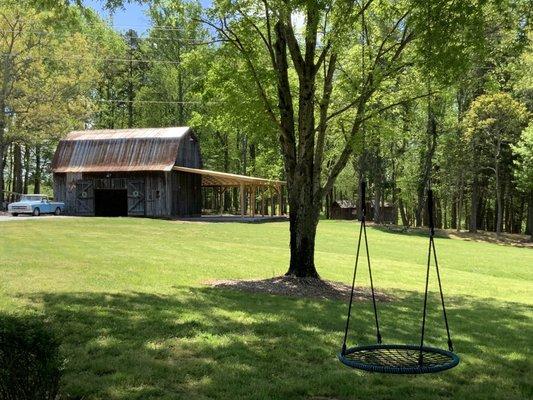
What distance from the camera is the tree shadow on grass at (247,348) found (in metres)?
5.36

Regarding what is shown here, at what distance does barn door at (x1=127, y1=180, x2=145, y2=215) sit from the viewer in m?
38.5

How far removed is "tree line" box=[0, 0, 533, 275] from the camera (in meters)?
11.3

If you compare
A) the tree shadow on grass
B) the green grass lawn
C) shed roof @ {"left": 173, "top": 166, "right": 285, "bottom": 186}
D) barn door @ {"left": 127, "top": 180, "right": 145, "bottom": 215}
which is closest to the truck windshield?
barn door @ {"left": 127, "top": 180, "right": 145, "bottom": 215}

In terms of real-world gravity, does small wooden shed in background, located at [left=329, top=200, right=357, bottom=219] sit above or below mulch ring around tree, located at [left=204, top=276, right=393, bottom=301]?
above

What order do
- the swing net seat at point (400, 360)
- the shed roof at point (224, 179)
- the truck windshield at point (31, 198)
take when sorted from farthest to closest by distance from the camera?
the shed roof at point (224, 179) < the truck windshield at point (31, 198) < the swing net seat at point (400, 360)

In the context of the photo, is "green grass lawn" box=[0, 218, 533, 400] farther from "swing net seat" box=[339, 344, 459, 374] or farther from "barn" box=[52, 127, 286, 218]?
"barn" box=[52, 127, 286, 218]

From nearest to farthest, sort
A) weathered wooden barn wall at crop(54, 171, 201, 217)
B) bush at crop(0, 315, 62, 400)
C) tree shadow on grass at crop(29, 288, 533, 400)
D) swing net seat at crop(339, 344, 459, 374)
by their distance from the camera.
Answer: bush at crop(0, 315, 62, 400), swing net seat at crop(339, 344, 459, 374), tree shadow on grass at crop(29, 288, 533, 400), weathered wooden barn wall at crop(54, 171, 201, 217)

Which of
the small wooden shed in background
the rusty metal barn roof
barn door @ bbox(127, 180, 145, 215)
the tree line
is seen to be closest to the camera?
the tree line

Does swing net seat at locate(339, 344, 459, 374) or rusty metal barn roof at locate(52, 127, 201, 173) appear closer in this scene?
swing net seat at locate(339, 344, 459, 374)

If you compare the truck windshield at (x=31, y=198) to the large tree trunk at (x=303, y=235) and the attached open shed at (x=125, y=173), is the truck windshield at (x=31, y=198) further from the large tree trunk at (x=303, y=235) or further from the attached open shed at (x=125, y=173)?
the large tree trunk at (x=303, y=235)

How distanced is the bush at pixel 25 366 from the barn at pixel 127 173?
34109 mm

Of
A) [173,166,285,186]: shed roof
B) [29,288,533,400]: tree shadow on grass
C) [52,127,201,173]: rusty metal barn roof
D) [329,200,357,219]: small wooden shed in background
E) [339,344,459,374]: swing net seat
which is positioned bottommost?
[29,288,533,400]: tree shadow on grass

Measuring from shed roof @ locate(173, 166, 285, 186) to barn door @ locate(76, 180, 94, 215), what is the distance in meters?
6.40

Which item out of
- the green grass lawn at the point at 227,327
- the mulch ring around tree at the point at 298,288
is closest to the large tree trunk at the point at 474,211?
the green grass lawn at the point at 227,327
